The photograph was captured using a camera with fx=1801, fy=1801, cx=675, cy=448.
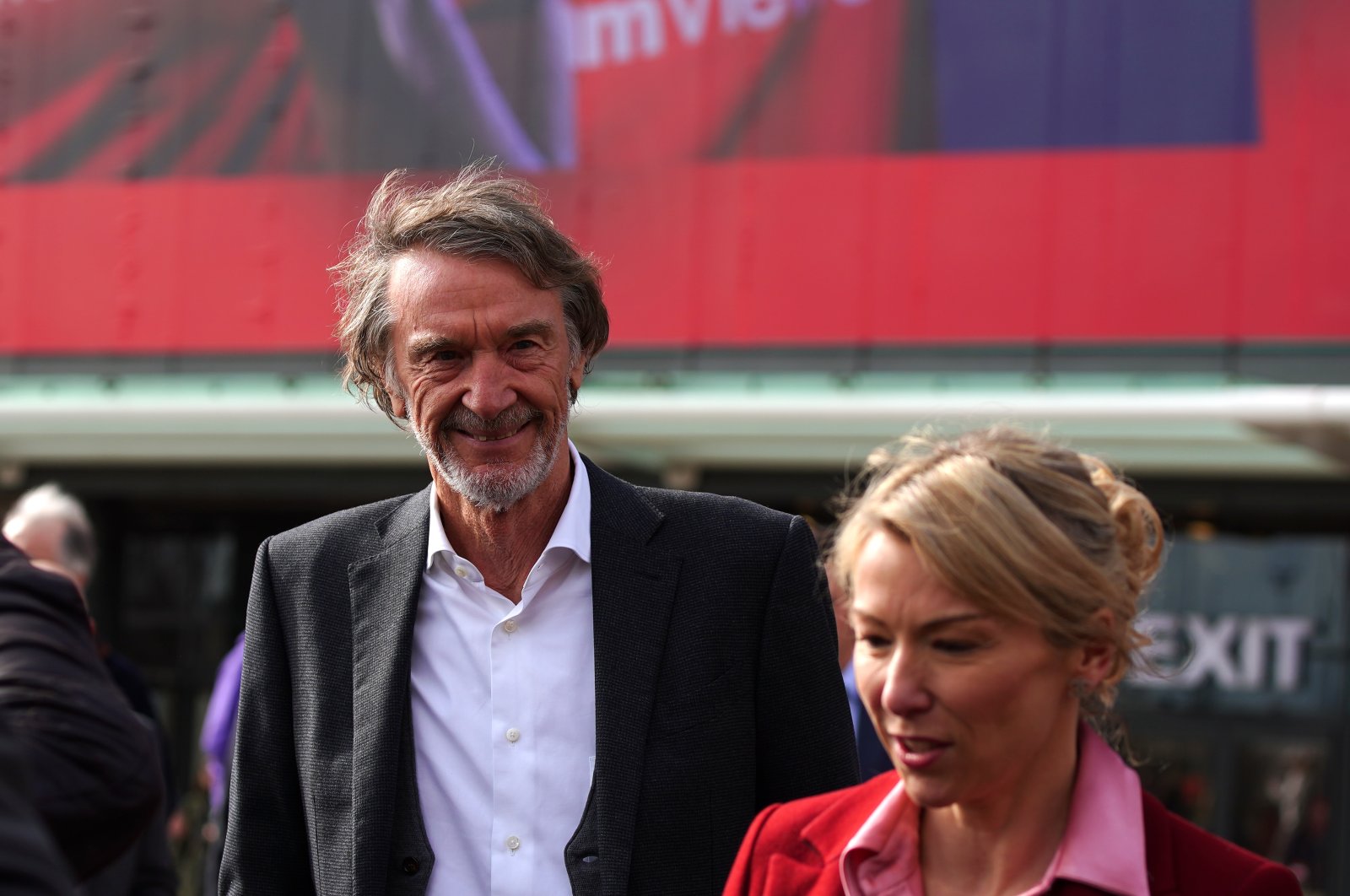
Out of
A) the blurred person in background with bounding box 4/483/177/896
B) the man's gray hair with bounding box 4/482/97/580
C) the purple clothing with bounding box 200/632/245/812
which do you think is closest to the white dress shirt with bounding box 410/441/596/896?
the blurred person in background with bounding box 4/483/177/896

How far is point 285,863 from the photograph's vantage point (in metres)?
2.75

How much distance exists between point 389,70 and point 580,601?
8.54 metres

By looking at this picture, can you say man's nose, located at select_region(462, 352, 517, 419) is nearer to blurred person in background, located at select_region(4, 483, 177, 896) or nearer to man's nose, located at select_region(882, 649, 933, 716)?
man's nose, located at select_region(882, 649, 933, 716)

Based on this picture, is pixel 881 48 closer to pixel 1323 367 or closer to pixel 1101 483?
pixel 1323 367

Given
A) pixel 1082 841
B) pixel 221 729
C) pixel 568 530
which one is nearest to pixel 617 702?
pixel 568 530

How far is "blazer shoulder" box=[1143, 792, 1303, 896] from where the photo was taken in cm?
193

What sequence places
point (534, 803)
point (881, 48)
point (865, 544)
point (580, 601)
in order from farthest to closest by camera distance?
1. point (881, 48)
2. point (580, 601)
3. point (534, 803)
4. point (865, 544)

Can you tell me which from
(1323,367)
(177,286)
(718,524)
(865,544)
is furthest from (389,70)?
(865,544)

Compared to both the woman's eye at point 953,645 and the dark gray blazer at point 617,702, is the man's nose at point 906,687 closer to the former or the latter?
the woman's eye at point 953,645

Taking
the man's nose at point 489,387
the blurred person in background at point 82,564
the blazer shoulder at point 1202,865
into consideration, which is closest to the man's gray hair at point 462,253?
the man's nose at point 489,387

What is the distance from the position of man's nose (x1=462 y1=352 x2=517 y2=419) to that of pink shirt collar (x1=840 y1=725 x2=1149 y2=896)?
87 cm

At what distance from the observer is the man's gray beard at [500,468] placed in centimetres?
270

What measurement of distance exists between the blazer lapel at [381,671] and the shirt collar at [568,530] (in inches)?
0.6

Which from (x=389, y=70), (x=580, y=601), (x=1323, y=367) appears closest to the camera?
(x=580, y=601)
